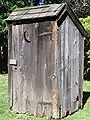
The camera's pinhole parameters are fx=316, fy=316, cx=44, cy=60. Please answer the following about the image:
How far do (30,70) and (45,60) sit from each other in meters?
0.60

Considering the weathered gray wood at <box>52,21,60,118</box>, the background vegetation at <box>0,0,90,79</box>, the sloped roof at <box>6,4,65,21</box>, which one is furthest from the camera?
the background vegetation at <box>0,0,90,79</box>

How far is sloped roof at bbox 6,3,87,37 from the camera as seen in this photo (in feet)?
27.4

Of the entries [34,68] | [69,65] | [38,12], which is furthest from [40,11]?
[69,65]

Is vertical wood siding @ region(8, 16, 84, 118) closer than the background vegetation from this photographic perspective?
Yes

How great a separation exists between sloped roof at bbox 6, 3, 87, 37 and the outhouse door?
181 millimetres

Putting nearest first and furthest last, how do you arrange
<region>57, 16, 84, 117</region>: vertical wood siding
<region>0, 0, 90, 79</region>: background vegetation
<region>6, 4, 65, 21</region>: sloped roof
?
<region>6, 4, 65, 21</region>: sloped roof, <region>57, 16, 84, 117</region>: vertical wood siding, <region>0, 0, 90, 79</region>: background vegetation

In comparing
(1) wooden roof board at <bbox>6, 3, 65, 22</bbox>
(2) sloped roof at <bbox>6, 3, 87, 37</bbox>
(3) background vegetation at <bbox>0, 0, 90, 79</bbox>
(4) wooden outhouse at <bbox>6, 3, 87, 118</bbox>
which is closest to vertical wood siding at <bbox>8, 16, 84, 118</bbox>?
(4) wooden outhouse at <bbox>6, 3, 87, 118</bbox>

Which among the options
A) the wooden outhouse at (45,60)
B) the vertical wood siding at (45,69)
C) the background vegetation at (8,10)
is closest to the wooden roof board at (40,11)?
the wooden outhouse at (45,60)

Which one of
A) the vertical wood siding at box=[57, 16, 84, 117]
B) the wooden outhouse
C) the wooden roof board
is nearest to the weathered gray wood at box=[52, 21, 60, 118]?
the wooden outhouse

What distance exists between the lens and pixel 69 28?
898 centimetres

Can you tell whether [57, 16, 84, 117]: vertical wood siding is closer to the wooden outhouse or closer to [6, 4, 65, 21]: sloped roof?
the wooden outhouse

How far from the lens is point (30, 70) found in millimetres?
8828

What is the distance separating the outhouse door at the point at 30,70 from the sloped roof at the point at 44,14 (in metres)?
0.18

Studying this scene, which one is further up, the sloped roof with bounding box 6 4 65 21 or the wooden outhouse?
the sloped roof with bounding box 6 4 65 21
